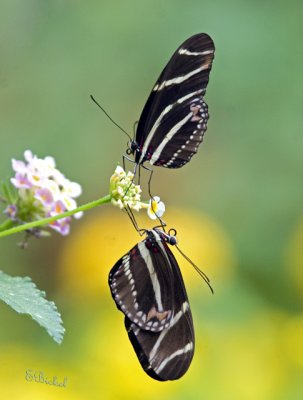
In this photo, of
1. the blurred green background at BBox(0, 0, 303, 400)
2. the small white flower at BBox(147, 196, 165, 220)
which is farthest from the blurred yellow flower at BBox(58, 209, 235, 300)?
the small white flower at BBox(147, 196, 165, 220)

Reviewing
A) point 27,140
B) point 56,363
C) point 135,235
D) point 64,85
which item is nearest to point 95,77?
point 64,85

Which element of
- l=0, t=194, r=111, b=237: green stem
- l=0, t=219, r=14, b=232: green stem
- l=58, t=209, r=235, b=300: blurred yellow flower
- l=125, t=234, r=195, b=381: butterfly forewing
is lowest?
l=58, t=209, r=235, b=300: blurred yellow flower

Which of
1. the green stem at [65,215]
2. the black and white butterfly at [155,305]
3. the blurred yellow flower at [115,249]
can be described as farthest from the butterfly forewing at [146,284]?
the blurred yellow flower at [115,249]

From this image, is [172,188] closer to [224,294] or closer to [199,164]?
[199,164]

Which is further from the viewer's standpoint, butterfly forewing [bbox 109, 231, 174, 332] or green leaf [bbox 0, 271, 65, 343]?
butterfly forewing [bbox 109, 231, 174, 332]

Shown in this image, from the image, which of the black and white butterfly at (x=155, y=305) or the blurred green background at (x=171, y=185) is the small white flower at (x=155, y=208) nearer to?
the black and white butterfly at (x=155, y=305)

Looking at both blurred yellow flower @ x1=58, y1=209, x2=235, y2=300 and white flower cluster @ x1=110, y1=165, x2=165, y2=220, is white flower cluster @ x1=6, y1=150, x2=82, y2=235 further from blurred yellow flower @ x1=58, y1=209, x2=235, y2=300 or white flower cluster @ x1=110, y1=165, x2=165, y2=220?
blurred yellow flower @ x1=58, y1=209, x2=235, y2=300
